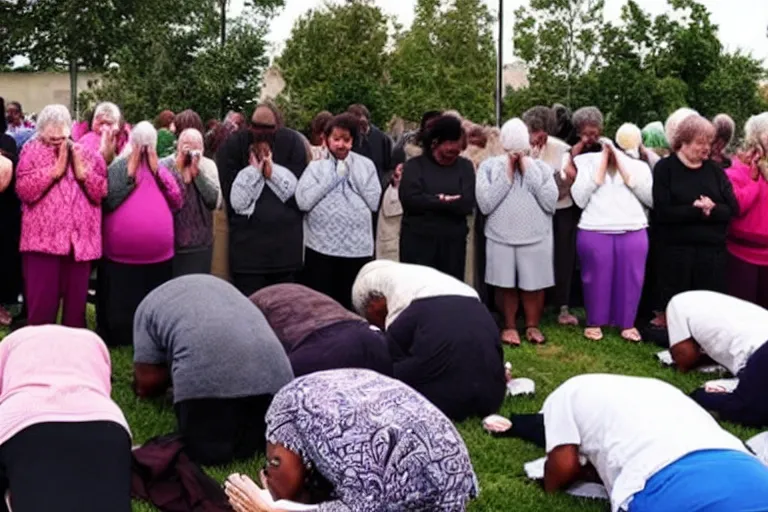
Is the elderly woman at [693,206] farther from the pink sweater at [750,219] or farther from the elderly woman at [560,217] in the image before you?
the elderly woman at [560,217]

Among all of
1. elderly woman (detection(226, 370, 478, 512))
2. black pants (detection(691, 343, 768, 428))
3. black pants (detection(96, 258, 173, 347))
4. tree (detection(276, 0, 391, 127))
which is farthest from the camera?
tree (detection(276, 0, 391, 127))

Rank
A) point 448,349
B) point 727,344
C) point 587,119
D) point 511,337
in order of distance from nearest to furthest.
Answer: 1. point 448,349
2. point 727,344
3. point 511,337
4. point 587,119

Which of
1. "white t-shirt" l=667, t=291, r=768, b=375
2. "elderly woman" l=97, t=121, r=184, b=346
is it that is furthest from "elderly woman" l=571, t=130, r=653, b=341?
"elderly woman" l=97, t=121, r=184, b=346

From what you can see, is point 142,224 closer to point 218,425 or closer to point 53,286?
point 53,286

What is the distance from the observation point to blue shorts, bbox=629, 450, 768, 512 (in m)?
3.59

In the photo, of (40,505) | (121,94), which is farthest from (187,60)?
(40,505)

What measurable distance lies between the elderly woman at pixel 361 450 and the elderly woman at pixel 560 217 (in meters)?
5.48

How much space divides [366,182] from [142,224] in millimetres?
1849

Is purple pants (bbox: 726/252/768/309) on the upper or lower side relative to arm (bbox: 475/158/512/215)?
lower

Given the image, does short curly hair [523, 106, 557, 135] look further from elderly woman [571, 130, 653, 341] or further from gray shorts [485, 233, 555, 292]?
gray shorts [485, 233, 555, 292]

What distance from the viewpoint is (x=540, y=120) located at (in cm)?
891

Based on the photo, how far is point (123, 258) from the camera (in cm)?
746

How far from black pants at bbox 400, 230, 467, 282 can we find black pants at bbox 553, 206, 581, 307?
40.7 inches

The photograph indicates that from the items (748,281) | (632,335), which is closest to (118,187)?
(632,335)
